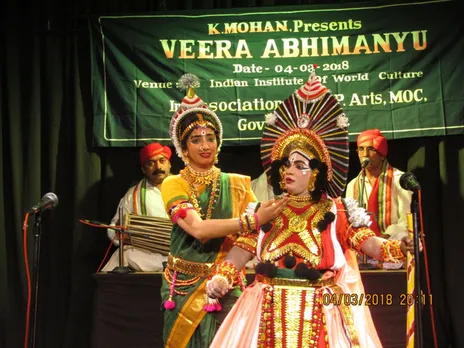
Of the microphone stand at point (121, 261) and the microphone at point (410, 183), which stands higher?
the microphone at point (410, 183)

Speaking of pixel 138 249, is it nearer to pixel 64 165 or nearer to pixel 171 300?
pixel 64 165

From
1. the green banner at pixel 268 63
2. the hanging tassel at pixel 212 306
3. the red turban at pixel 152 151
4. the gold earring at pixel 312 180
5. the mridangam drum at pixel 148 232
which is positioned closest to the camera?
the gold earring at pixel 312 180

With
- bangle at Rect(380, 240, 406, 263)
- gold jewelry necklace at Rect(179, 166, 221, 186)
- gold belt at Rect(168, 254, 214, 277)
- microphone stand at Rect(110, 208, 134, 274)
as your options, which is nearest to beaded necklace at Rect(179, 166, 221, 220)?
gold jewelry necklace at Rect(179, 166, 221, 186)

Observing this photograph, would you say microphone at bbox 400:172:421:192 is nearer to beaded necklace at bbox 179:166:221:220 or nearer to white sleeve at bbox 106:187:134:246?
beaded necklace at bbox 179:166:221:220

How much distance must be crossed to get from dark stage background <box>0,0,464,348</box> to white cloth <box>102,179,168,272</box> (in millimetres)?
291

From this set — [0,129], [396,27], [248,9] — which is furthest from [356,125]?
[0,129]

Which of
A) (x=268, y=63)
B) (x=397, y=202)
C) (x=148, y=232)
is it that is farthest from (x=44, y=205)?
(x=397, y=202)

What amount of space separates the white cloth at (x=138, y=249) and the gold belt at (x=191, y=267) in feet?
6.22

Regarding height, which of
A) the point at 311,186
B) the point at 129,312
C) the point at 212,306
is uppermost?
the point at 311,186

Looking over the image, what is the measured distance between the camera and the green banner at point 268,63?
5.71m

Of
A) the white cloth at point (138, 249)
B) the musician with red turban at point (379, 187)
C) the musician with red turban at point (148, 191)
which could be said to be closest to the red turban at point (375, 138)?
the musician with red turban at point (379, 187)

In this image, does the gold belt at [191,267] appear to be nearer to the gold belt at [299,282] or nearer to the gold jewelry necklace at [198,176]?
the gold jewelry necklace at [198,176]

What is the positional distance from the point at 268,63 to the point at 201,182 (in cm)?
234

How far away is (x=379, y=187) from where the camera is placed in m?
5.72
